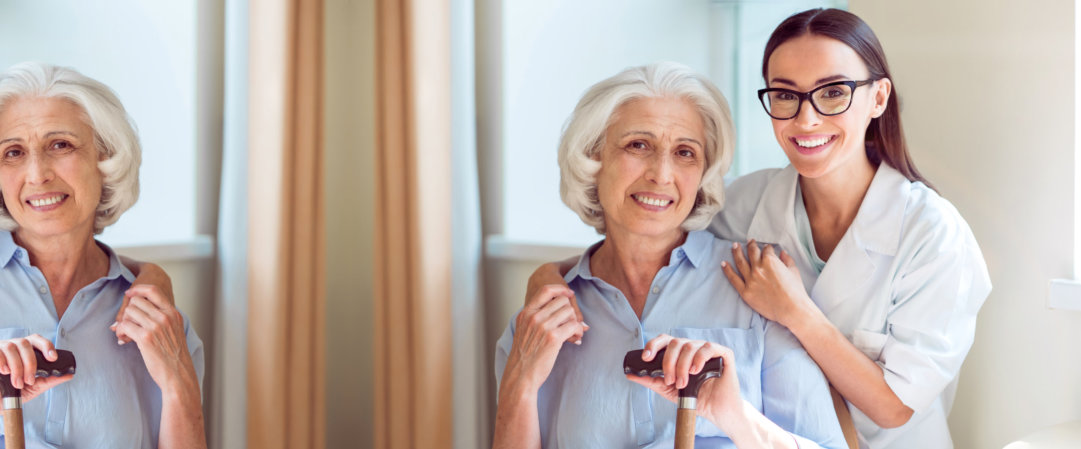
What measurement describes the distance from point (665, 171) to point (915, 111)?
488 millimetres

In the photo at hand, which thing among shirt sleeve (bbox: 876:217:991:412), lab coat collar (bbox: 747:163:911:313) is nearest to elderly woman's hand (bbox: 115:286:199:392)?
lab coat collar (bbox: 747:163:911:313)

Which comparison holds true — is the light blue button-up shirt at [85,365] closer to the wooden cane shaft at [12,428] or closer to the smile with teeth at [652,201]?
the wooden cane shaft at [12,428]

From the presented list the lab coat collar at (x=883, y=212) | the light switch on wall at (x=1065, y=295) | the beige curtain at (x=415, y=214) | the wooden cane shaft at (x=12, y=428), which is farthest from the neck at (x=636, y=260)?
the wooden cane shaft at (x=12, y=428)

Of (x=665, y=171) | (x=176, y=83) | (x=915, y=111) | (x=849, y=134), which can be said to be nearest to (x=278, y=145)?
(x=176, y=83)

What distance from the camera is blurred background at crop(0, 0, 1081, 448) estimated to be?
Result: 1628 millimetres

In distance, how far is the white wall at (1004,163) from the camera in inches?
62.7

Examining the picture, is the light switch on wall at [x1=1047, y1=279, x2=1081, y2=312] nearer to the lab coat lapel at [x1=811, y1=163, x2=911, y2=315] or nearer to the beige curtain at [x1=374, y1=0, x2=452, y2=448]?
the lab coat lapel at [x1=811, y1=163, x2=911, y2=315]

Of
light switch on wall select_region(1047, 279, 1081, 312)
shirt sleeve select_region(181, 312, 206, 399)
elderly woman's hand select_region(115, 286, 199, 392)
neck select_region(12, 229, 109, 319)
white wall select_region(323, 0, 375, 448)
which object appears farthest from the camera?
white wall select_region(323, 0, 375, 448)

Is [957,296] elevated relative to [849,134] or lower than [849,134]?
lower

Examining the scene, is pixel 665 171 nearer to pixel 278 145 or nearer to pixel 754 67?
pixel 754 67

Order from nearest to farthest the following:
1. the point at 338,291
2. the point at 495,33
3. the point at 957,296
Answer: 1. the point at 957,296
2. the point at 495,33
3. the point at 338,291

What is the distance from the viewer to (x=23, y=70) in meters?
1.65

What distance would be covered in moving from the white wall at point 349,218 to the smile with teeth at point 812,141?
1.14 meters

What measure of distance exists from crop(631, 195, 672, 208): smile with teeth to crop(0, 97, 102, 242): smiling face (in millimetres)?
1065
